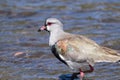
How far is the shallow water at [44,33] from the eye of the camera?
1105 centimetres

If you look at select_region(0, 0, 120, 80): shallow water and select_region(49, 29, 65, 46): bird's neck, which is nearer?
select_region(49, 29, 65, 46): bird's neck

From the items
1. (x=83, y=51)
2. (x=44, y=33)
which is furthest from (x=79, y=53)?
(x=44, y=33)

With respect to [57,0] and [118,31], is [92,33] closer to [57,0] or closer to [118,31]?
[118,31]

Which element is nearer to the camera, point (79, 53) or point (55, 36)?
point (79, 53)

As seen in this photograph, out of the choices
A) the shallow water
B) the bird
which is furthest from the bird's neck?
the shallow water

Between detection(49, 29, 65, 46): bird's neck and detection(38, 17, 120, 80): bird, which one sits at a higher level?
detection(49, 29, 65, 46): bird's neck

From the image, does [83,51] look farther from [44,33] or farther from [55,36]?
[44,33]

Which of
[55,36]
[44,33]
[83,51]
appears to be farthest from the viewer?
[44,33]

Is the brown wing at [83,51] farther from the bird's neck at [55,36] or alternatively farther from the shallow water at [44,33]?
the shallow water at [44,33]

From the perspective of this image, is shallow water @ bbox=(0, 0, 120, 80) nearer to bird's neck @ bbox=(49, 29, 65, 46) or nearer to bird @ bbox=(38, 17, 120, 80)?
bird @ bbox=(38, 17, 120, 80)

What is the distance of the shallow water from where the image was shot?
11052 millimetres

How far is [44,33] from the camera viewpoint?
46.2 feet

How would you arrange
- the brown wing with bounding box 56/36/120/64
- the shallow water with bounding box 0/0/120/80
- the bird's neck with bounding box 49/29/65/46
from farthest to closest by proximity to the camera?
the shallow water with bounding box 0/0/120/80
the bird's neck with bounding box 49/29/65/46
the brown wing with bounding box 56/36/120/64

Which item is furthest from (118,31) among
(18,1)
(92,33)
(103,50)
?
(18,1)
